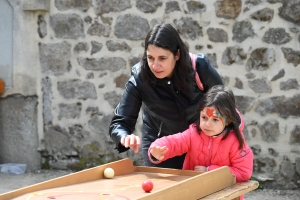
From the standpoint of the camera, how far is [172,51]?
3219mm

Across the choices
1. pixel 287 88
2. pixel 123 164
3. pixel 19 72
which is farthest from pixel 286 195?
pixel 19 72

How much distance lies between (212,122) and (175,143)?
24cm

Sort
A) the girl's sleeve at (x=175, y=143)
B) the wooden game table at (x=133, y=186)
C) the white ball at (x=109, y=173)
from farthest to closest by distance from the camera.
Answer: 1. the girl's sleeve at (x=175, y=143)
2. the white ball at (x=109, y=173)
3. the wooden game table at (x=133, y=186)

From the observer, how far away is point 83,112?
6.04 meters

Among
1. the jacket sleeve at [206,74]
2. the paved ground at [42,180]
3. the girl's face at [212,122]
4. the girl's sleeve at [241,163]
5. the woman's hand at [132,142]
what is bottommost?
the paved ground at [42,180]

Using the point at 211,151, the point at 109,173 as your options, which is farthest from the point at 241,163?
the point at 109,173

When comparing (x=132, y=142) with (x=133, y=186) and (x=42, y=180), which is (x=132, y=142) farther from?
(x=42, y=180)

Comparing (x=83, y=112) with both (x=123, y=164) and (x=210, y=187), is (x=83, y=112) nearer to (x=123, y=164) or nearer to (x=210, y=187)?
(x=123, y=164)

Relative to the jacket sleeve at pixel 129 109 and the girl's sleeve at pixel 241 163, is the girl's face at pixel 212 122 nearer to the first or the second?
the girl's sleeve at pixel 241 163

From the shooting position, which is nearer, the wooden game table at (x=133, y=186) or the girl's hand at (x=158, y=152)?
the wooden game table at (x=133, y=186)

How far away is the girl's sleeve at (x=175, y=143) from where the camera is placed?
3152mm

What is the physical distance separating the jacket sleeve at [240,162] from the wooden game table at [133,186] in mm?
52

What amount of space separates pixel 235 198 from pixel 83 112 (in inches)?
132

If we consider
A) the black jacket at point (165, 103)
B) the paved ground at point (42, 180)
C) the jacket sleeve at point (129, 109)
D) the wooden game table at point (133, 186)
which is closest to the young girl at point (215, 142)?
the wooden game table at point (133, 186)
